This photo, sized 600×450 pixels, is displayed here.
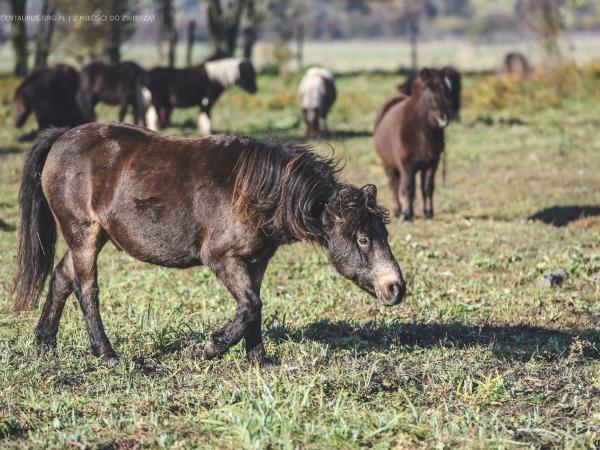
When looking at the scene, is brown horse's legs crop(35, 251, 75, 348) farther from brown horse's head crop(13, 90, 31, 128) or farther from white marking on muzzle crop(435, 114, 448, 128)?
brown horse's head crop(13, 90, 31, 128)

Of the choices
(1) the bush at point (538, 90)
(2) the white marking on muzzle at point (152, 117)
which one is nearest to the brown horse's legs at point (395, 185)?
(2) the white marking on muzzle at point (152, 117)

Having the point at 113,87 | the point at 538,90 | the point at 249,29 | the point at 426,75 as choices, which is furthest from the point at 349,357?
the point at 249,29

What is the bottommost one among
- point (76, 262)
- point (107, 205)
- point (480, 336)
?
point (480, 336)

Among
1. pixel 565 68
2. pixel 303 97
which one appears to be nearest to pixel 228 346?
pixel 303 97

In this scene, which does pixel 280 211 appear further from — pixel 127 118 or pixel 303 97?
pixel 127 118

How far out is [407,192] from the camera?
1193cm

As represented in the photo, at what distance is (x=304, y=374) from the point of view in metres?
5.38

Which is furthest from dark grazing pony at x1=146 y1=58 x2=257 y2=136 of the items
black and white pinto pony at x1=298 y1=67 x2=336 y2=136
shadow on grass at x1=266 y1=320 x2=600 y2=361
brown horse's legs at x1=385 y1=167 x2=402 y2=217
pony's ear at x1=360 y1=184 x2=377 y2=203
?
pony's ear at x1=360 y1=184 x2=377 y2=203

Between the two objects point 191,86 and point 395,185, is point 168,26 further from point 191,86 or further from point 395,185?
point 395,185

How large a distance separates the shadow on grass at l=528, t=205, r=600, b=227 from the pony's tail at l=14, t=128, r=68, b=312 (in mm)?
7294

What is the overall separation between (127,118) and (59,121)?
5.07 metres

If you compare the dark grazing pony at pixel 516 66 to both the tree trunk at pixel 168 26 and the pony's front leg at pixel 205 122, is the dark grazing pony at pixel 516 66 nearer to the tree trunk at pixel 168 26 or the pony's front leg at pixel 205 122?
the tree trunk at pixel 168 26

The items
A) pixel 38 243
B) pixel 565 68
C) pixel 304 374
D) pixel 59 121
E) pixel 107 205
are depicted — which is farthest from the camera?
pixel 565 68

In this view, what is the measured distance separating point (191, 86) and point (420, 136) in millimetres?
11062
